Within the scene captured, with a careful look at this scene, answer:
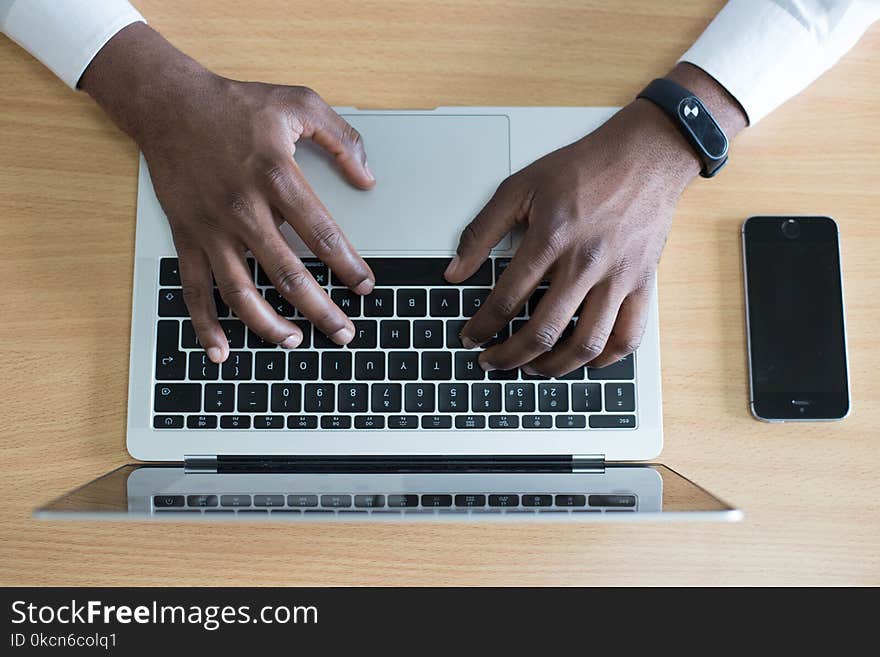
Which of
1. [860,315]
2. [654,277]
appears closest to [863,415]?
[860,315]

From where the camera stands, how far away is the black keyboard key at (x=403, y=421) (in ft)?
2.03

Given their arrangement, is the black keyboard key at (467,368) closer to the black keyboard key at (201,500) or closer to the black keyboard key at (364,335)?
the black keyboard key at (364,335)

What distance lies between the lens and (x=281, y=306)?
2.10 feet

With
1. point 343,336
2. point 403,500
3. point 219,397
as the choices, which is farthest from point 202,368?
point 403,500

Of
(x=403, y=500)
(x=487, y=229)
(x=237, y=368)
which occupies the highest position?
(x=487, y=229)

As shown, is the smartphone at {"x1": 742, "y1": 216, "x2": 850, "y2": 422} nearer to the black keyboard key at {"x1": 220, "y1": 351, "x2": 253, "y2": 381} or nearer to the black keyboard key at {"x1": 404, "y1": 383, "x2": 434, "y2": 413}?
the black keyboard key at {"x1": 404, "y1": 383, "x2": 434, "y2": 413}

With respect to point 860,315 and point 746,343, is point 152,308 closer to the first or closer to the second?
point 746,343

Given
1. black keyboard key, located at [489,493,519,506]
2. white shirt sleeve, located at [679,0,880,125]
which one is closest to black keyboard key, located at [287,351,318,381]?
black keyboard key, located at [489,493,519,506]

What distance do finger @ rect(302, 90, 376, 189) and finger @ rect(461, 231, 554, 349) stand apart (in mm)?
155

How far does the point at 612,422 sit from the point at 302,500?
281 mm

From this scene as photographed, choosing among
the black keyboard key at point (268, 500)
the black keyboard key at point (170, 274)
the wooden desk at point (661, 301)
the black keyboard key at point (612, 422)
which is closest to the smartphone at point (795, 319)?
the wooden desk at point (661, 301)

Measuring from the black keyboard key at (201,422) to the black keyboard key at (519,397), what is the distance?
258mm

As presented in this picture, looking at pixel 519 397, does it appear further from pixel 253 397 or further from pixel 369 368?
pixel 253 397

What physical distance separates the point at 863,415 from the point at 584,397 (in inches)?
10.2
